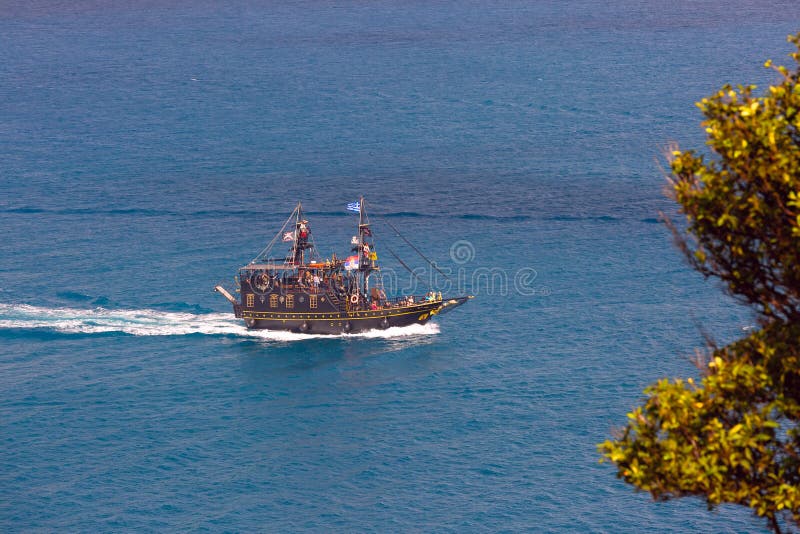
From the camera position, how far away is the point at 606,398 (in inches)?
4734

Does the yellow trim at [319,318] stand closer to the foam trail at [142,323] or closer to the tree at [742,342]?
the foam trail at [142,323]

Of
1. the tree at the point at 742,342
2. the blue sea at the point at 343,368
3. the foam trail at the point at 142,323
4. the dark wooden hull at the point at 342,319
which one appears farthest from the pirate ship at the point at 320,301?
the tree at the point at 742,342

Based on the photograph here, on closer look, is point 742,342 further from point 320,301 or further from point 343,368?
point 320,301

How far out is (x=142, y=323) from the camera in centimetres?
14262

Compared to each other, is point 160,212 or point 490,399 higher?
point 160,212

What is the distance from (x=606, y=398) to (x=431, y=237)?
186 ft

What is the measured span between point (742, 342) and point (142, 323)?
360 feet

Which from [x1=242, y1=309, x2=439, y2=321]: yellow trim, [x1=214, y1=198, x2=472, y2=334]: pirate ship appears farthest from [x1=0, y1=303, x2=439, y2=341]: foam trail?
[x1=242, y1=309, x2=439, y2=321]: yellow trim

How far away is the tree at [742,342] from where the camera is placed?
132 feet

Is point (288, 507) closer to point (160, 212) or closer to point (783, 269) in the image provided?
point (783, 269)

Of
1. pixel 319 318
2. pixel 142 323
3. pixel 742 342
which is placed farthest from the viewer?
pixel 319 318

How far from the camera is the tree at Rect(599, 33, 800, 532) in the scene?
4031 cm

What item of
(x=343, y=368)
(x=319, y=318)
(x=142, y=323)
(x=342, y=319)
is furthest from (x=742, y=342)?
(x=142, y=323)

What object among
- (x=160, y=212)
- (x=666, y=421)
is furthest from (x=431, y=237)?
(x=666, y=421)
